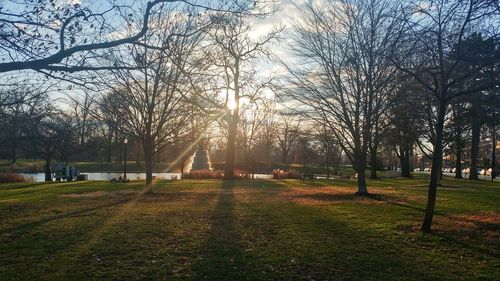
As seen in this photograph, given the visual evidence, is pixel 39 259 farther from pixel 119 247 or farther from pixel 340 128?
pixel 340 128

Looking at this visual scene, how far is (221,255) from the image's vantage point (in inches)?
299

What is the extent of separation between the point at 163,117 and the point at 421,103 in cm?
1106

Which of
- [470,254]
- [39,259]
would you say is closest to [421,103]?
[470,254]

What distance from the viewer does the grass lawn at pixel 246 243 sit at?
660cm

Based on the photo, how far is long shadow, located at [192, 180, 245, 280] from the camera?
641 cm

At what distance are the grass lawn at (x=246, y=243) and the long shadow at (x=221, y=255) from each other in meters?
0.02

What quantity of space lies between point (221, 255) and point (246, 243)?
1.10 m

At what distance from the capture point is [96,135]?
229 feet

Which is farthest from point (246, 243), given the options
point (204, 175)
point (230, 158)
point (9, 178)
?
point (9, 178)

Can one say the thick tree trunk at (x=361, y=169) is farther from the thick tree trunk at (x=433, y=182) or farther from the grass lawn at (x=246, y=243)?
the thick tree trunk at (x=433, y=182)

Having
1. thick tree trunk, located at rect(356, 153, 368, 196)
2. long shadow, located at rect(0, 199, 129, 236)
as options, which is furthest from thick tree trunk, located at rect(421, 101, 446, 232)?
thick tree trunk, located at rect(356, 153, 368, 196)

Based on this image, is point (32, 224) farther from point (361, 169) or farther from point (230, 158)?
point (230, 158)

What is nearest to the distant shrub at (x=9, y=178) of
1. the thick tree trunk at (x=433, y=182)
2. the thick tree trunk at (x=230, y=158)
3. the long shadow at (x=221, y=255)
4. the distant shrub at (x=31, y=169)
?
the thick tree trunk at (x=230, y=158)

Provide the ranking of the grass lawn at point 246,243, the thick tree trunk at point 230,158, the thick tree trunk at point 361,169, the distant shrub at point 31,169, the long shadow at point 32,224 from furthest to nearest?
the distant shrub at point 31,169, the thick tree trunk at point 230,158, the thick tree trunk at point 361,169, the long shadow at point 32,224, the grass lawn at point 246,243
